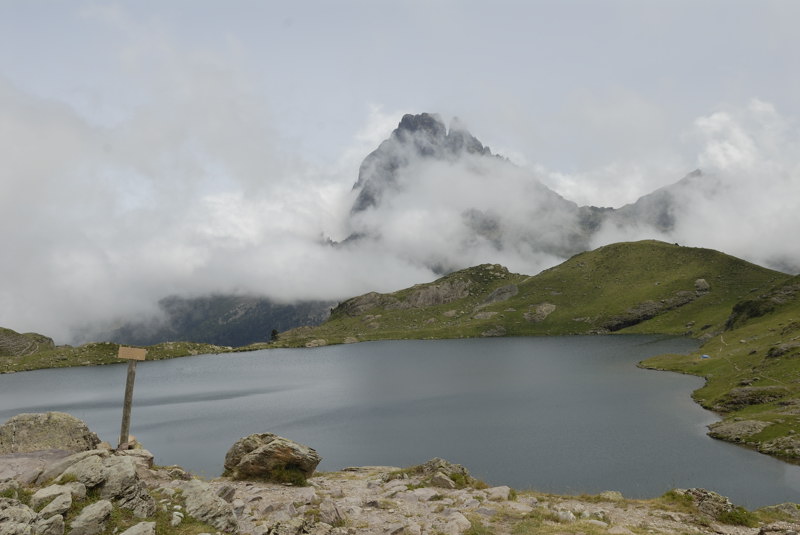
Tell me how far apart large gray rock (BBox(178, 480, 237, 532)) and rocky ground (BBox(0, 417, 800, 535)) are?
0.04 m

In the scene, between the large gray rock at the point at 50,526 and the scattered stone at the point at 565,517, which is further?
the scattered stone at the point at 565,517

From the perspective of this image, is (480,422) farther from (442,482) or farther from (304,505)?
(304,505)

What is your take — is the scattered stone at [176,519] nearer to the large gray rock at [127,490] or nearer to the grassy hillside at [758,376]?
the large gray rock at [127,490]

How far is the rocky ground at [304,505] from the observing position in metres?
17.9

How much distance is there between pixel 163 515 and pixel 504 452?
5744 cm

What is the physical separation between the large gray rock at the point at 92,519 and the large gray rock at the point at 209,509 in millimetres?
3308

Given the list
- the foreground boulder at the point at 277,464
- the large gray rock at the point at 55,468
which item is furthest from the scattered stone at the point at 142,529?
the foreground boulder at the point at 277,464

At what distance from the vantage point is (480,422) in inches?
3514

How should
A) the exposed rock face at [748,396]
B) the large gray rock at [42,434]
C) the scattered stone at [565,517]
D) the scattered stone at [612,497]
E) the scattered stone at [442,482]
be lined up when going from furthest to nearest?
1. the exposed rock face at [748,396]
2. the scattered stone at [442,482]
3. the scattered stone at [612,497]
4. the large gray rock at [42,434]
5. the scattered stone at [565,517]

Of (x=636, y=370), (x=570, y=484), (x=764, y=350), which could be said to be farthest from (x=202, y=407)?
(x=764, y=350)

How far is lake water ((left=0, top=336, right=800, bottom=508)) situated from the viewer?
5875 centimetres

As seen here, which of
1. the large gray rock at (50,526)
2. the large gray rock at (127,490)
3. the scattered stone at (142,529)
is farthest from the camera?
the large gray rock at (127,490)

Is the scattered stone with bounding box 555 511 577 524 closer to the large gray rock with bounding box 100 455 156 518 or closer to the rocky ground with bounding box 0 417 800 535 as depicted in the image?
the rocky ground with bounding box 0 417 800 535

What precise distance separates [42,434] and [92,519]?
1409 centimetres
